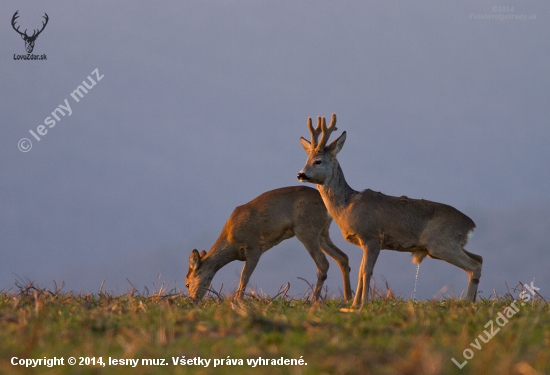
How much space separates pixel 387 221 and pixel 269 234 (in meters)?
2.66

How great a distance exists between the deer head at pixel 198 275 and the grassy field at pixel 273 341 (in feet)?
19.0

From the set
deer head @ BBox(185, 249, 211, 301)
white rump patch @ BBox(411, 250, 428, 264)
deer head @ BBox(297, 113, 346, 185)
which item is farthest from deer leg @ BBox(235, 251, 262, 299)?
white rump patch @ BBox(411, 250, 428, 264)

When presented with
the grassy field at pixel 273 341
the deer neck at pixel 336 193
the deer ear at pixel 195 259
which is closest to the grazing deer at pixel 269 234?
the deer ear at pixel 195 259

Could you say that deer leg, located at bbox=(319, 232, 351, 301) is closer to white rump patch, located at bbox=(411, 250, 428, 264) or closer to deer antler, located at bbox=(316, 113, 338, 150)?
white rump patch, located at bbox=(411, 250, 428, 264)

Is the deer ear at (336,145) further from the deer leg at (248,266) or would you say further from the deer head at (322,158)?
the deer leg at (248,266)

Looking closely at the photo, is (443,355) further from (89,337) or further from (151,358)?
(89,337)

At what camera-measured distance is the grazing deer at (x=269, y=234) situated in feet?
43.4

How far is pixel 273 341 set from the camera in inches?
219

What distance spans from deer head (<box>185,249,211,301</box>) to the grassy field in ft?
19.0

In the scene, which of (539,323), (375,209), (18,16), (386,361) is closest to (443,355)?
(386,361)

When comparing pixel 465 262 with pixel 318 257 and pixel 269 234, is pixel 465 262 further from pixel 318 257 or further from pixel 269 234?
pixel 269 234

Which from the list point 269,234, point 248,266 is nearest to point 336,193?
point 269,234

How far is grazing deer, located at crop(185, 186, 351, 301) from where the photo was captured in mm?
13227

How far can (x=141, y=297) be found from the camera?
11289 millimetres
